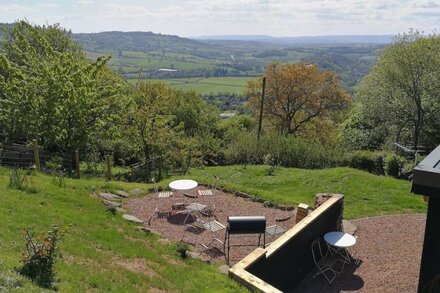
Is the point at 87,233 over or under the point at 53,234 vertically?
under

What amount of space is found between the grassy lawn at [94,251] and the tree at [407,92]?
833 inches

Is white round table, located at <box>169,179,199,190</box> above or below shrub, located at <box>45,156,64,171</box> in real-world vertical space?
above

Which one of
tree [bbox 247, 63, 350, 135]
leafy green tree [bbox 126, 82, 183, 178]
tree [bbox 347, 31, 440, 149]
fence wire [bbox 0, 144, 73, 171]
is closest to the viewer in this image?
fence wire [bbox 0, 144, 73, 171]

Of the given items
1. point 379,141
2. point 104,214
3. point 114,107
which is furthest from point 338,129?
point 104,214

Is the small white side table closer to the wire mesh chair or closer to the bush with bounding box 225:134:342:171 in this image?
the wire mesh chair

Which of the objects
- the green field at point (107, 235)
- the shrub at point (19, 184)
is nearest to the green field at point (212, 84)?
the green field at point (107, 235)

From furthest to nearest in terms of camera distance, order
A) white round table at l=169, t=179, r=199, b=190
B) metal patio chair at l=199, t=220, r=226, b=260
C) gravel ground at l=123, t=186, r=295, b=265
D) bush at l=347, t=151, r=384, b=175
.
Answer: bush at l=347, t=151, r=384, b=175
white round table at l=169, t=179, r=199, b=190
gravel ground at l=123, t=186, r=295, b=265
metal patio chair at l=199, t=220, r=226, b=260

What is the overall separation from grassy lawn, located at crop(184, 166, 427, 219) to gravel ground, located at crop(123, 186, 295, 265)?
946 millimetres

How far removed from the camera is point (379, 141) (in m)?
29.9

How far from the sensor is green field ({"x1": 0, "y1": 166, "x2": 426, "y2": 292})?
24.4ft

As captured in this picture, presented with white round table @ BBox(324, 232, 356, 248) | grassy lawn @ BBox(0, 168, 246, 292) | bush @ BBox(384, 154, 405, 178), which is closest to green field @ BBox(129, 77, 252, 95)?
bush @ BBox(384, 154, 405, 178)

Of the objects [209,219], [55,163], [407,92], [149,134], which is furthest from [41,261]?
[407,92]

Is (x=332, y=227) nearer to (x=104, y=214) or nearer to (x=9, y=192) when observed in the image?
(x=104, y=214)

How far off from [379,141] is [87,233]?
81.9 ft
